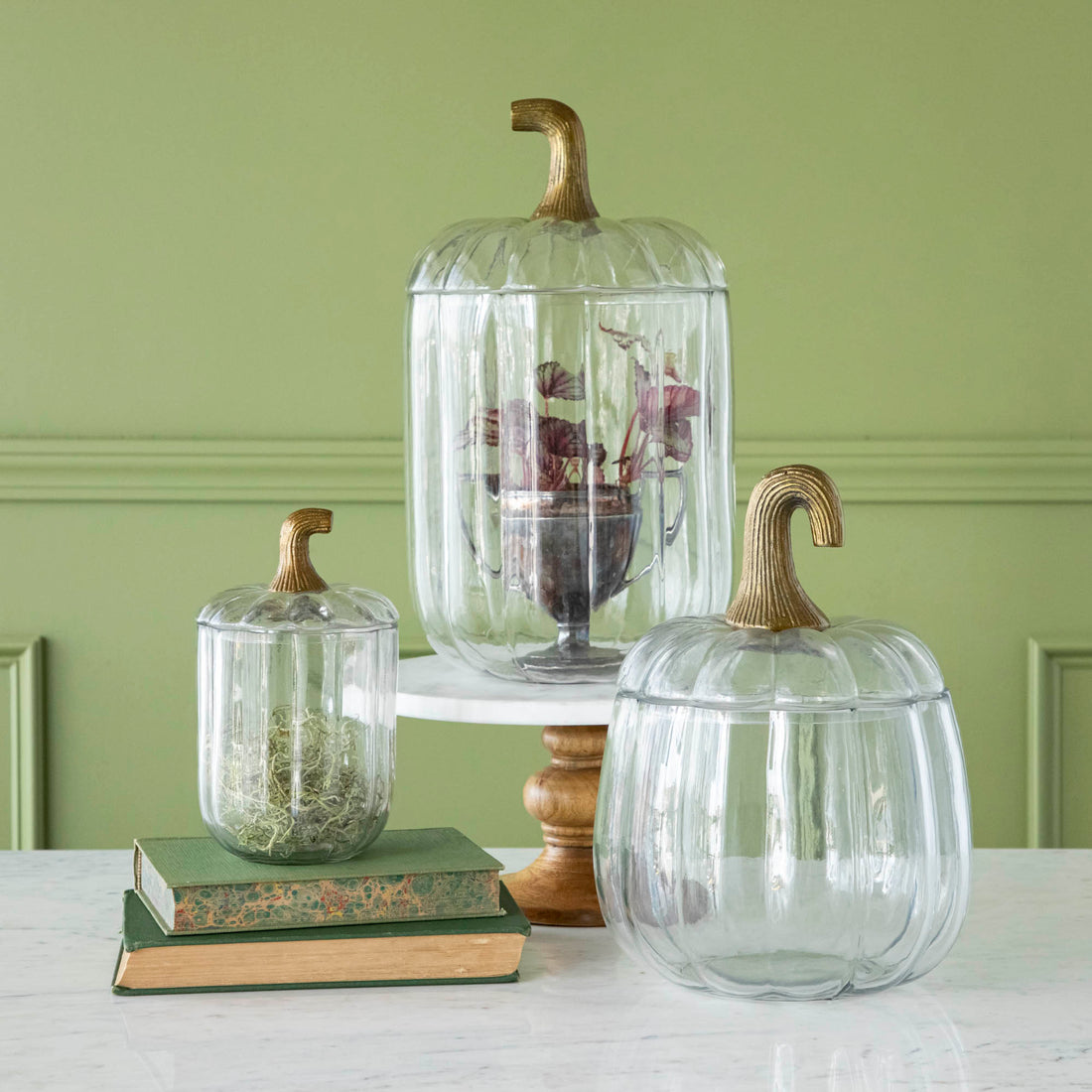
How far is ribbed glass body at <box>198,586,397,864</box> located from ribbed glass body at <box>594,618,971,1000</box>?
0.18m

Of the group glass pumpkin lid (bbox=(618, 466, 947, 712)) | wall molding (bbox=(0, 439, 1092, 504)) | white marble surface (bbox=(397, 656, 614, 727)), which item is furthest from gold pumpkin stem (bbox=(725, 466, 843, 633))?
wall molding (bbox=(0, 439, 1092, 504))

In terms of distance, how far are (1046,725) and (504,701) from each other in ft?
4.49

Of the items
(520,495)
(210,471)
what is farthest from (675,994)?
(210,471)

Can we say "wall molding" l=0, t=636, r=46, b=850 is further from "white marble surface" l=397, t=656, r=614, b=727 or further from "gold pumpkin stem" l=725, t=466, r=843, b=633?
"gold pumpkin stem" l=725, t=466, r=843, b=633

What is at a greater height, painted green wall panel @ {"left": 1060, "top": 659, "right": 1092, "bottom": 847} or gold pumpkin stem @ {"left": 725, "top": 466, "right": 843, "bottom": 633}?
gold pumpkin stem @ {"left": 725, "top": 466, "right": 843, "bottom": 633}

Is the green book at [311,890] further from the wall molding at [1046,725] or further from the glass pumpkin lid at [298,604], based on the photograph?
the wall molding at [1046,725]

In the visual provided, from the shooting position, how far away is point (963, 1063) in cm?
73

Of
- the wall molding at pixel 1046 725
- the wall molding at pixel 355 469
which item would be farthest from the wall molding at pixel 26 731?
the wall molding at pixel 1046 725

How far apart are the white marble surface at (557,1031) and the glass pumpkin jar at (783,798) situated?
3 cm

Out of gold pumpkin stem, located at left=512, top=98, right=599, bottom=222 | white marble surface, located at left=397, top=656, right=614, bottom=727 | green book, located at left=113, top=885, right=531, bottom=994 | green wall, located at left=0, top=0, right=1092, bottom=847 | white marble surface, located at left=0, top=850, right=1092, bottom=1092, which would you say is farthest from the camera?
green wall, located at left=0, top=0, right=1092, bottom=847

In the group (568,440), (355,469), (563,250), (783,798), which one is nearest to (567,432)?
(568,440)

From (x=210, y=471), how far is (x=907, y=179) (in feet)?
3.49

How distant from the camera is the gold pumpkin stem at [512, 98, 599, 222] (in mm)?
1043

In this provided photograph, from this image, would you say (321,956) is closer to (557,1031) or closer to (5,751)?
(557,1031)
